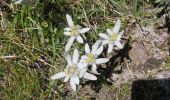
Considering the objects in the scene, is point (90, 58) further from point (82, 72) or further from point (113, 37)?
point (113, 37)

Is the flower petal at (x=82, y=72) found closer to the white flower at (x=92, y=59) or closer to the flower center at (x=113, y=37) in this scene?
the white flower at (x=92, y=59)

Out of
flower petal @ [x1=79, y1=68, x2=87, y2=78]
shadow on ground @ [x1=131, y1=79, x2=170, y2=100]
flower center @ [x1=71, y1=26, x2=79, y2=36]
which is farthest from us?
shadow on ground @ [x1=131, y1=79, x2=170, y2=100]

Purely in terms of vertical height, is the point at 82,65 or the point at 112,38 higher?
the point at 112,38

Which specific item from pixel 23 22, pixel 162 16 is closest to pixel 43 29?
pixel 23 22

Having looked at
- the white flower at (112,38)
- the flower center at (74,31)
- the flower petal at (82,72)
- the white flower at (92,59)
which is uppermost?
the flower center at (74,31)

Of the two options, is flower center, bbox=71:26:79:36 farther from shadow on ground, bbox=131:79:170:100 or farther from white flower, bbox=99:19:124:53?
shadow on ground, bbox=131:79:170:100

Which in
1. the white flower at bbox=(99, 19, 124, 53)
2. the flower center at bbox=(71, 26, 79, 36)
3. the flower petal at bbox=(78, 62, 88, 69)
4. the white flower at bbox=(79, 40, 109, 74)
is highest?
the flower center at bbox=(71, 26, 79, 36)

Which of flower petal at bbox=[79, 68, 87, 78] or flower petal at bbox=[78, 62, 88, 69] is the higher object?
flower petal at bbox=[78, 62, 88, 69]

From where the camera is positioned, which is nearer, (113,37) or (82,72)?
(82,72)

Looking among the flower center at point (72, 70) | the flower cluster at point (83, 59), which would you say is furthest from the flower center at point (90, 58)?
the flower center at point (72, 70)

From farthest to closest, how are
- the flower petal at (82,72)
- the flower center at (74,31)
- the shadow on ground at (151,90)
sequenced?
1. the shadow on ground at (151,90)
2. the flower center at (74,31)
3. the flower petal at (82,72)

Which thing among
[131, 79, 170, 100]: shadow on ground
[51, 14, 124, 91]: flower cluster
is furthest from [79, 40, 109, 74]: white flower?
[131, 79, 170, 100]: shadow on ground

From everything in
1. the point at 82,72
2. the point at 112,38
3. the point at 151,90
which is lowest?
the point at 151,90

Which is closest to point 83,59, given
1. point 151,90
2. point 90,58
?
point 90,58
